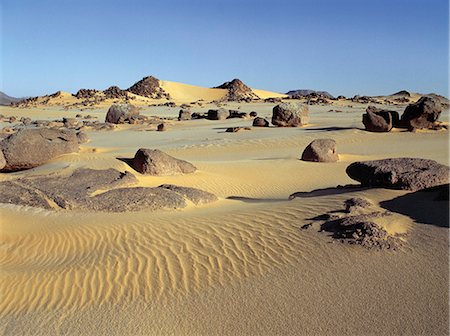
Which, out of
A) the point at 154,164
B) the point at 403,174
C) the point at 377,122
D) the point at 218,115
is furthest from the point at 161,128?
the point at 403,174

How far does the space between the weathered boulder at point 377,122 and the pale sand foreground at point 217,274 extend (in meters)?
14.4

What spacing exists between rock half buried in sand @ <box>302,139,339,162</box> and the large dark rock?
28.7 feet

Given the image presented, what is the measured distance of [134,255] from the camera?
5.93 metres

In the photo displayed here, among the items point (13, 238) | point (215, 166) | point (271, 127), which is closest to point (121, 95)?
point (271, 127)

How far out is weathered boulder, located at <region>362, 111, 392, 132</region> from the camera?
21.5 m

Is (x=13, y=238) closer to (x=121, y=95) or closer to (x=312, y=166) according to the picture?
(x=312, y=166)

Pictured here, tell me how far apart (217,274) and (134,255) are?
1.37 metres

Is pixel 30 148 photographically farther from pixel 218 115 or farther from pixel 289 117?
pixel 218 115

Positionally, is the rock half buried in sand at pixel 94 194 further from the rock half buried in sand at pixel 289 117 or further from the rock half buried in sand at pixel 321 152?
the rock half buried in sand at pixel 289 117

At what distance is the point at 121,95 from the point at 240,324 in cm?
5873

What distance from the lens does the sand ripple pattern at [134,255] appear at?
5.00 m

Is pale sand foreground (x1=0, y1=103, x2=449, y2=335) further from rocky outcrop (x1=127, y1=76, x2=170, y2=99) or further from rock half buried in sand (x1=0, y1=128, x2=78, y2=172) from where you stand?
rocky outcrop (x1=127, y1=76, x2=170, y2=99)

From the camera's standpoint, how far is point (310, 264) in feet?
17.0

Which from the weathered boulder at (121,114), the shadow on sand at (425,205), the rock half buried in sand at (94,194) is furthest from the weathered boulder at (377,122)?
the weathered boulder at (121,114)
